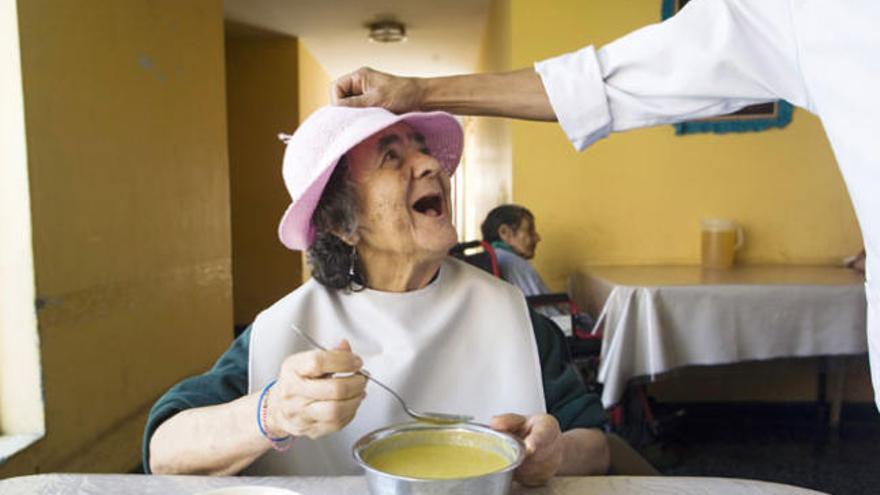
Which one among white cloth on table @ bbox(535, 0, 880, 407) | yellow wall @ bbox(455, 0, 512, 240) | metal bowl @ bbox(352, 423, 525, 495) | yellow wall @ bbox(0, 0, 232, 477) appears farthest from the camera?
yellow wall @ bbox(455, 0, 512, 240)

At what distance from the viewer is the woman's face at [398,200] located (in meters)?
1.30

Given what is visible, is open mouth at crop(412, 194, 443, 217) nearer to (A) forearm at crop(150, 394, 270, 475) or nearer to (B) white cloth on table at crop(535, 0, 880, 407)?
(B) white cloth on table at crop(535, 0, 880, 407)

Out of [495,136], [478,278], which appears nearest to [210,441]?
[478,278]

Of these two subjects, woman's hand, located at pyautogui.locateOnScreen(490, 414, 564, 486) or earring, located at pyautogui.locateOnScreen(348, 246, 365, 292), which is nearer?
woman's hand, located at pyautogui.locateOnScreen(490, 414, 564, 486)

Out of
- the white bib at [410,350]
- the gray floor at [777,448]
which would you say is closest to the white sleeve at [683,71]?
the white bib at [410,350]

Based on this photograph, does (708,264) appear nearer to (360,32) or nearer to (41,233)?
(41,233)

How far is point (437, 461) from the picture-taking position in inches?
33.3

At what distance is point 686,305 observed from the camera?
2873 millimetres

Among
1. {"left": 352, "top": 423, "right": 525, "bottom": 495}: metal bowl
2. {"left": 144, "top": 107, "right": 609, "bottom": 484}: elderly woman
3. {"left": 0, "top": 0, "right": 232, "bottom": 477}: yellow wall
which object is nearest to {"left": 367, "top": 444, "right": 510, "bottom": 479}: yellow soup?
{"left": 352, "top": 423, "right": 525, "bottom": 495}: metal bowl

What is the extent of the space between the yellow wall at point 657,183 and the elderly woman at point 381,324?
8.47 ft

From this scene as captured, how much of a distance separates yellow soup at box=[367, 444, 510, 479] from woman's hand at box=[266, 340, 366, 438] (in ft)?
0.28

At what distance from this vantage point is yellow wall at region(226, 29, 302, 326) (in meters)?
6.61

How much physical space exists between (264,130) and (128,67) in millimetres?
3555

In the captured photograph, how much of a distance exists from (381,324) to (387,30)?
5.22 metres
